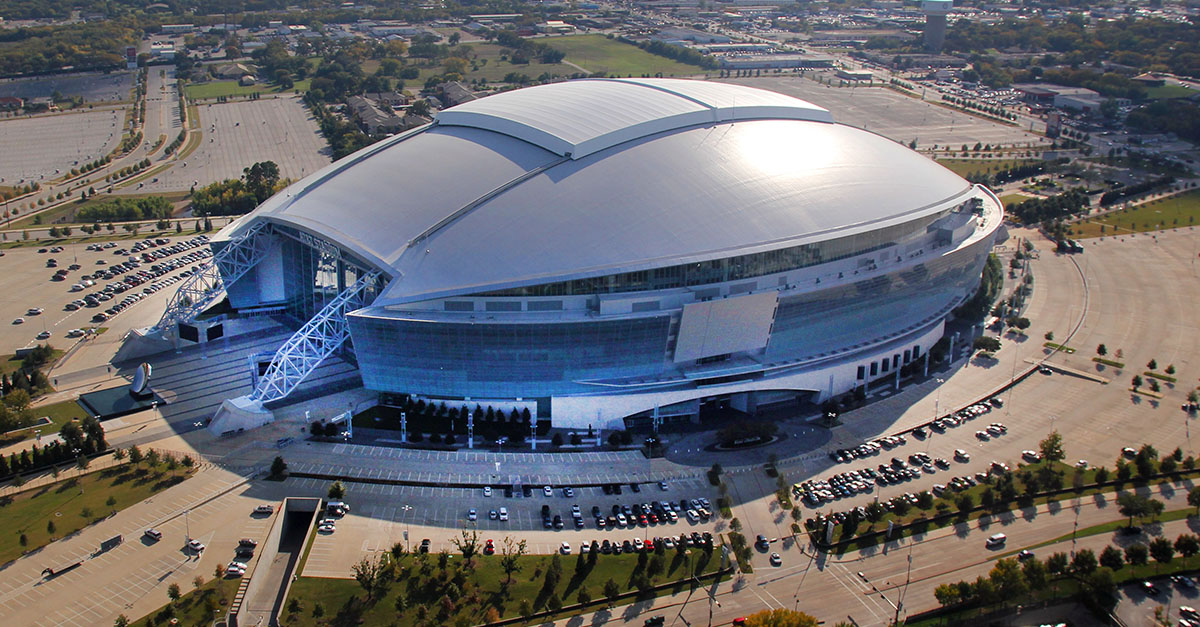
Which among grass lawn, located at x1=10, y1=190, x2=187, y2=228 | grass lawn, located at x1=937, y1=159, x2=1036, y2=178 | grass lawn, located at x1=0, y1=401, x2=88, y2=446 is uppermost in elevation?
grass lawn, located at x1=937, y1=159, x2=1036, y2=178

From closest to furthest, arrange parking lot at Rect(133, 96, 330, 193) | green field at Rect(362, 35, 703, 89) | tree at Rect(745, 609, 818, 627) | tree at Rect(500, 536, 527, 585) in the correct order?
1. tree at Rect(745, 609, 818, 627)
2. tree at Rect(500, 536, 527, 585)
3. parking lot at Rect(133, 96, 330, 193)
4. green field at Rect(362, 35, 703, 89)

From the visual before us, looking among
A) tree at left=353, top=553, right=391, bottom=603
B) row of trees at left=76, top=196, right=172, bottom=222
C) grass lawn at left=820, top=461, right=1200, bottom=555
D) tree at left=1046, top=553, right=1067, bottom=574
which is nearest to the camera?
tree at left=353, top=553, right=391, bottom=603

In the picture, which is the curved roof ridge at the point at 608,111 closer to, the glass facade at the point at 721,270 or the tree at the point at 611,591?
the glass facade at the point at 721,270

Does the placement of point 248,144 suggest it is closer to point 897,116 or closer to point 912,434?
point 897,116

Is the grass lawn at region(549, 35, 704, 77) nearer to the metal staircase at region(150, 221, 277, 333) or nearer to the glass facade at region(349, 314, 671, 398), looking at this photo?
the metal staircase at region(150, 221, 277, 333)

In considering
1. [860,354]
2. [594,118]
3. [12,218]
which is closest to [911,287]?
[860,354]

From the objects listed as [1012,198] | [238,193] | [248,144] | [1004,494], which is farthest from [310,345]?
[1012,198]

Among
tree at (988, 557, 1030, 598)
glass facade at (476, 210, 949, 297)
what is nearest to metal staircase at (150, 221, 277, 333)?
glass facade at (476, 210, 949, 297)
